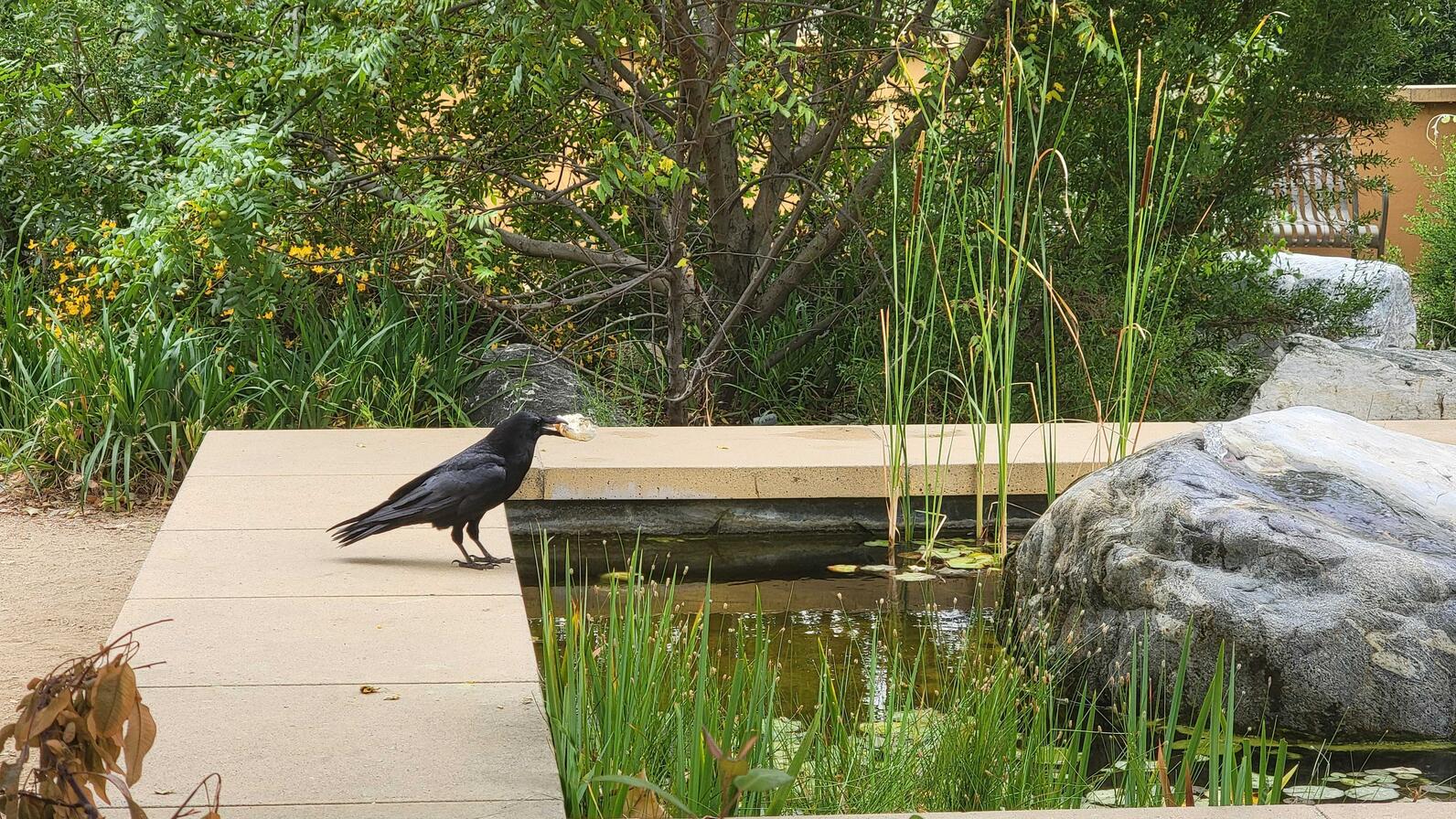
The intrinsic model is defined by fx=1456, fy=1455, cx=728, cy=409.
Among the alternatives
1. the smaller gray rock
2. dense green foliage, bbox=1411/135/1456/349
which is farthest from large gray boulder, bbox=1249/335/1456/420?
the smaller gray rock

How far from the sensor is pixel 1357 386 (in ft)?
22.7

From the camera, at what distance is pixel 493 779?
91.7 inches

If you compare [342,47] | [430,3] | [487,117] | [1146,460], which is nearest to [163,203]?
[342,47]

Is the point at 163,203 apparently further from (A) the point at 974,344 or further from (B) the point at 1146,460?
(B) the point at 1146,460

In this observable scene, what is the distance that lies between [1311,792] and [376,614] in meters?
2.05

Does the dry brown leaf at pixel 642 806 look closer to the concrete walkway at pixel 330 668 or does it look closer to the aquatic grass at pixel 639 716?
the aquatic grass at pixel 639 716

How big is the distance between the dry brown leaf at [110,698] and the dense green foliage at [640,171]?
4171mm

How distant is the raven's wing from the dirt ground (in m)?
0.83

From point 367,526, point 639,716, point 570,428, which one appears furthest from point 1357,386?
point 639,716

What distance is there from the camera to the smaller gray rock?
6.63 metres

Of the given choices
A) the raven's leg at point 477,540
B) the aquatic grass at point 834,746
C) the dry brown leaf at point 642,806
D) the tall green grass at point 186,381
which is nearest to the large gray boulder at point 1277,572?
the aquatic grass at point 834,746

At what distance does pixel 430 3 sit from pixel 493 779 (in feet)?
12.8

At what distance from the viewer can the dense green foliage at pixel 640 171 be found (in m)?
5.96

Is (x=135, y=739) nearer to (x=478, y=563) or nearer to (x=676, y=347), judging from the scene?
(x=478, y=563)
